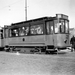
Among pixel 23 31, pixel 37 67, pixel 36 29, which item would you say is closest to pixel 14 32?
pixel 23 31

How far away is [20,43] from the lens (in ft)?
61.7

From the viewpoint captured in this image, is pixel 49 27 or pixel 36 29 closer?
pixel 49 27

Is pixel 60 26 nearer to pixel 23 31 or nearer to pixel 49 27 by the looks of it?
pixel 49 27

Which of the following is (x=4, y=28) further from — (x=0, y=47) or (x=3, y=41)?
(x=0, y=47)

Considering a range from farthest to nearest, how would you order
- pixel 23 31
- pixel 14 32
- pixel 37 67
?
pixel 14 32 → pixel 23 31 → pixel 37 67

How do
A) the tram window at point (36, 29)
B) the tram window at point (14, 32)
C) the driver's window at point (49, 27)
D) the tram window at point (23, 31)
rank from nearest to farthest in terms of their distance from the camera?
1. the driver's window at point (49, 27)
2. the tram window at point (36, 29)
3. the tram window at point (23, 31)
4. the tram window at point (14, 32)

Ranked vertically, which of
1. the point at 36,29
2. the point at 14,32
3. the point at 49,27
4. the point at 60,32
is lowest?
the point at 60,32

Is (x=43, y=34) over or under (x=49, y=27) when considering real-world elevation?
under

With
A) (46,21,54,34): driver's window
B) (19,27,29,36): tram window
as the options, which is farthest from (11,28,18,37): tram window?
(46,21,54,34): driver's window

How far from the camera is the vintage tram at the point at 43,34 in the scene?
50.4 feet

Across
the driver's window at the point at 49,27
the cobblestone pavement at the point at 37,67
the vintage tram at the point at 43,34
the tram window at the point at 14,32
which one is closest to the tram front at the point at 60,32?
the vintage tram at the point at 43,34

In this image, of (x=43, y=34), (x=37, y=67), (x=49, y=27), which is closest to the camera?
(x=37, y=67)

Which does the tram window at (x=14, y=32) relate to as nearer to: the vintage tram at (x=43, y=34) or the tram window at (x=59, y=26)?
the vintage tram at (x=43, y=34)

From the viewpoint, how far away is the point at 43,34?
1608cm
